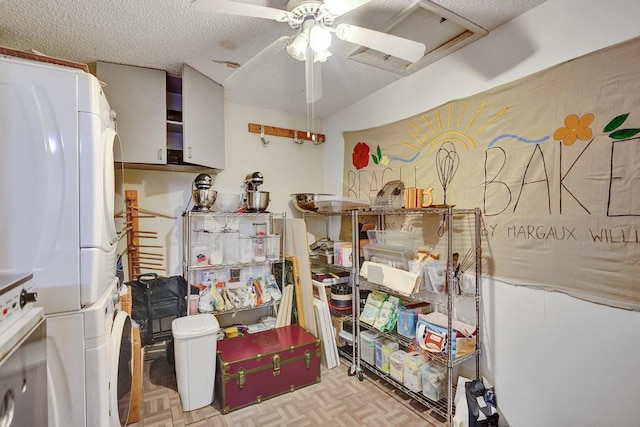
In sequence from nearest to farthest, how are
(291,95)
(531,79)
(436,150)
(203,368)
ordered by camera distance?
(531,79) → (203,368) → (436,150) → (291,95)

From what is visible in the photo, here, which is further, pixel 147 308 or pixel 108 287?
pixel 147 308

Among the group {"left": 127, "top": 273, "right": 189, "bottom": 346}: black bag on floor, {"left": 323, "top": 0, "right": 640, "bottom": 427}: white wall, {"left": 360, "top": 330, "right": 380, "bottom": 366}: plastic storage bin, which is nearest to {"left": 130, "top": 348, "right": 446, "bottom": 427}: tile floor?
{"left": 360, "top": 330, "right": 380, "bottom": 366}: plastic storage bin

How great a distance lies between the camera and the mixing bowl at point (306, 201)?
9.20 feet

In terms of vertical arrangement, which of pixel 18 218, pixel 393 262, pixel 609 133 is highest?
pixel 609 133

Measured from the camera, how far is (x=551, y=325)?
5.29 feet

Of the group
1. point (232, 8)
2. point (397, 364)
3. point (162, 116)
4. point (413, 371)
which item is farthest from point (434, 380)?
point (162, 116)

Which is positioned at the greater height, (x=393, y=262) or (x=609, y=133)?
(x=609, y=133)

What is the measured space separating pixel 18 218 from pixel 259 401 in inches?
69.0

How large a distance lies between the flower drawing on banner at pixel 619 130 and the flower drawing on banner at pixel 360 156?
5.65 ft

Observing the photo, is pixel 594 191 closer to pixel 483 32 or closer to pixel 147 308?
pixel 483 32

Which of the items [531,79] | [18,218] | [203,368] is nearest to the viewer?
[18,218]

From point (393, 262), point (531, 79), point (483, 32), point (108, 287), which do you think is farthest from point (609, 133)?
point (108, 287)

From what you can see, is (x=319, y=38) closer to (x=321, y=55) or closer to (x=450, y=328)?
(x=321, y=55)

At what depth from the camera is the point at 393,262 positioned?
2.25m
